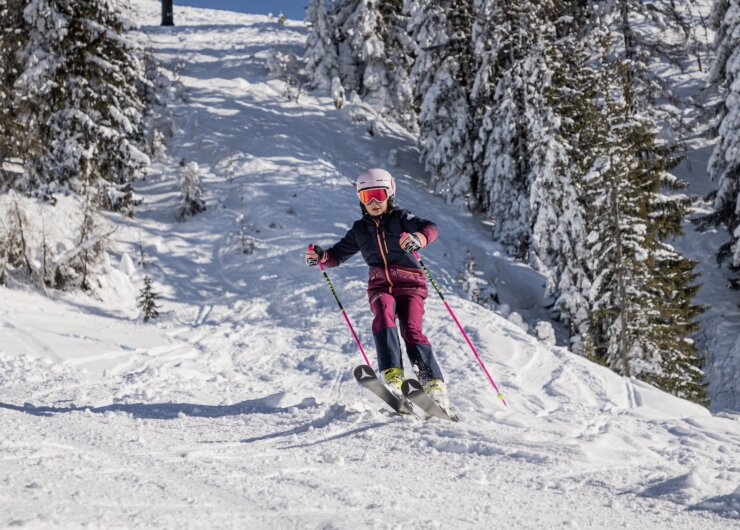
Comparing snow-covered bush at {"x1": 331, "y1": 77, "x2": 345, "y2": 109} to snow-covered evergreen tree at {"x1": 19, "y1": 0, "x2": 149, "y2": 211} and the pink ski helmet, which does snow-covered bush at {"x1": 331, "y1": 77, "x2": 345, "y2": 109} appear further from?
the pink ski helmet

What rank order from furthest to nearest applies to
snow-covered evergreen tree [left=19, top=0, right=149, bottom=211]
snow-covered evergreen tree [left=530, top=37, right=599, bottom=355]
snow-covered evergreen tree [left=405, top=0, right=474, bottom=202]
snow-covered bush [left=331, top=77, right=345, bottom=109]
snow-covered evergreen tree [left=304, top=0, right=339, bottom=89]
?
1. snow-covered evergreen tree [left=304, top=0, right=339, bottom=89]
2. snow-covered bush [left=331, top=77, right=345, bottom=109]
3. snow-covered evergreen tree [left=405, top=0, right=474, bottom=202]
4. snow-covered evergreen tree [left=530, top=37, right=599, bottom=355]
5. snow-covered evergreen tree [left=19, top=0, right=149, bottom=211]

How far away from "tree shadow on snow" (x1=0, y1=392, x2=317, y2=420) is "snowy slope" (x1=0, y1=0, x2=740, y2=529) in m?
0.03

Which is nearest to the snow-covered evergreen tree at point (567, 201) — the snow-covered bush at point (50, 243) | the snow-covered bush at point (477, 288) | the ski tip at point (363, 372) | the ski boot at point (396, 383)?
the snow-covered bush at point (477, 288)

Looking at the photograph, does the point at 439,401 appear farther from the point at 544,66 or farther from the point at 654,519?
the point at 544,66

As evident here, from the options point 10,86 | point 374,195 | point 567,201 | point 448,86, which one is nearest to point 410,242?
point 374,195

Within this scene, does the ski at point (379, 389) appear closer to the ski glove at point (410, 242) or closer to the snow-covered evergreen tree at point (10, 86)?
the ski glove at point (410, 242)

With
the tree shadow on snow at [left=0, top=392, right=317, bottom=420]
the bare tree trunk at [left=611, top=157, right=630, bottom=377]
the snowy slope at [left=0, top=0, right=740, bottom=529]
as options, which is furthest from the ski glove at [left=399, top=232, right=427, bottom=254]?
the bare tree trunk at [left=611, top=157, right=630, bottom=377]

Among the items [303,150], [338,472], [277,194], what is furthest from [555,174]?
[338,472]

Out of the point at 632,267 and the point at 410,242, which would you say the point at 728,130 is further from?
the point at 410,242

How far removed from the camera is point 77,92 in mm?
16172

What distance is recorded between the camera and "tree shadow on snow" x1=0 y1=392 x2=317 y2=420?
566cm

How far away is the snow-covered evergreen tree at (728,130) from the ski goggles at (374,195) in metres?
15.7

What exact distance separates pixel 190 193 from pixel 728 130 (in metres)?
16.6

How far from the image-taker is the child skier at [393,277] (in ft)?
19.0
